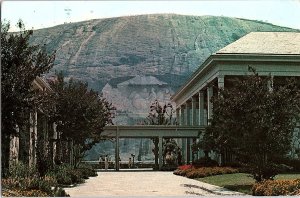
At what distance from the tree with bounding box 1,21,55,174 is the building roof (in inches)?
1050

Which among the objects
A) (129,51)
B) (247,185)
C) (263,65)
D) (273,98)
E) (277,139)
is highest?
(129,51)

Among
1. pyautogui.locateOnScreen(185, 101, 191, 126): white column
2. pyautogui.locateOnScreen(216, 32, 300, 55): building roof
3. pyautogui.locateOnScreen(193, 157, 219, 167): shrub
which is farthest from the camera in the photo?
pyautogui.locateOnScreen(185, 101, 191, 126): white column

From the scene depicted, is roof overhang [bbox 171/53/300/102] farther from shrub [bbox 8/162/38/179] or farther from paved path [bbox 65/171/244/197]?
shrub [bbox 8/162/38/179]

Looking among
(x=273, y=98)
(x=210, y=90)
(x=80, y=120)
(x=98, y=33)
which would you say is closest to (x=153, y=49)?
(x=98, y=33)

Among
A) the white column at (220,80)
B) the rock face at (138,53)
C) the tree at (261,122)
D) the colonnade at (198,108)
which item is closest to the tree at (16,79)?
the tree at (261,122)

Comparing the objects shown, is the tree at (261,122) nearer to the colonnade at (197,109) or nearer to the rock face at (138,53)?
the colonnade at (197,109)

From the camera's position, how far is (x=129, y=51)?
184125 mm

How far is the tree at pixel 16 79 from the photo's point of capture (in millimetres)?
→ 22031

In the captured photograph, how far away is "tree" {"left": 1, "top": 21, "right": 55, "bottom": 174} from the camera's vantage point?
72.3ft

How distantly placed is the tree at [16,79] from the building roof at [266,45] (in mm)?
26675

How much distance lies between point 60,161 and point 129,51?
143m

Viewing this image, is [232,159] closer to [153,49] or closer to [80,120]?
[80,120]

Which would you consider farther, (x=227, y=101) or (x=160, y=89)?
(x=160, y=89)

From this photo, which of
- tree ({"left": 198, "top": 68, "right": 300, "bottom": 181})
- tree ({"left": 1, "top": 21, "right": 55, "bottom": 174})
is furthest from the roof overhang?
tree ({"left": 1, "top": 21, "right": 55, "bottom": 174})
